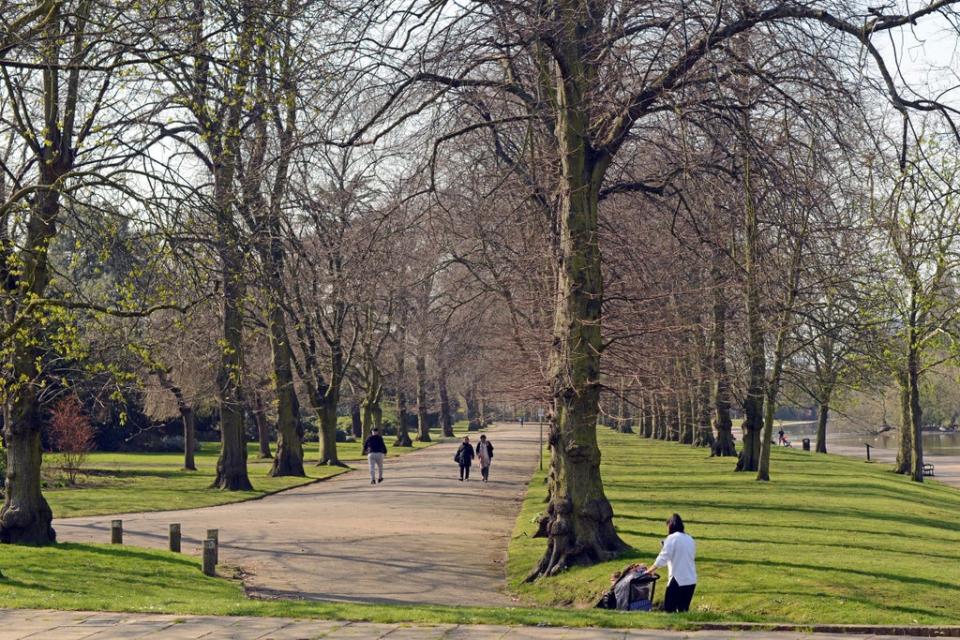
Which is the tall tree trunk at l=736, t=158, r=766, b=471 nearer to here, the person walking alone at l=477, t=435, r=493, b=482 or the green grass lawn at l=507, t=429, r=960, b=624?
the green grass lawn at l=507, t=429, r=960, b=624

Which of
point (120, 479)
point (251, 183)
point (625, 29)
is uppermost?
point (625, 29)

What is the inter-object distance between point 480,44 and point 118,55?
5.19m

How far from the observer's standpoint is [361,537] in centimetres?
2300

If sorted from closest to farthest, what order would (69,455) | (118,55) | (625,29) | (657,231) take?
(118,55), (625,29), (657,231), (69,455)

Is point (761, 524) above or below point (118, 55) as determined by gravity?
below

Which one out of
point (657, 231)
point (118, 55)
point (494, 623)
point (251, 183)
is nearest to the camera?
point (494, 623)

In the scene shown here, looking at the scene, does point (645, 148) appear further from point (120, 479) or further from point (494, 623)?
point (120, 479)

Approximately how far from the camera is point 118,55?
1498 cm

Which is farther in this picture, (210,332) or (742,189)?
(210,332)

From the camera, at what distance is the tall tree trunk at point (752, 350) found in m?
18.7

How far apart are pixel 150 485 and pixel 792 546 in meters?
24.0

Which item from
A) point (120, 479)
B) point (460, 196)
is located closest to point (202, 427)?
point (120, 479)

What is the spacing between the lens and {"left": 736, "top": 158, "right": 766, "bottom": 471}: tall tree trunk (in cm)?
1868

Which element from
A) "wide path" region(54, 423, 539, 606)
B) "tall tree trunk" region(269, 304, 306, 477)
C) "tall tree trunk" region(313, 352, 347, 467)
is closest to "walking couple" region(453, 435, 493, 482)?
"wide path" region(54, 423, 539, 606)
